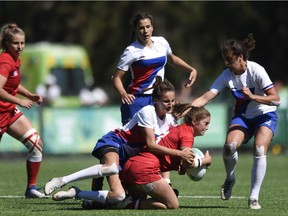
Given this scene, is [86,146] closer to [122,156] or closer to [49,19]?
[122,156]

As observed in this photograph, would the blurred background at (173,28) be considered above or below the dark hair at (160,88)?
below

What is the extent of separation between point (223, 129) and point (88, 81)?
10323mm

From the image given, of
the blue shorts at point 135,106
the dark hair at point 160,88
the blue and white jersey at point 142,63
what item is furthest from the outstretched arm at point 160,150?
the blue and white jersey at point 142,63

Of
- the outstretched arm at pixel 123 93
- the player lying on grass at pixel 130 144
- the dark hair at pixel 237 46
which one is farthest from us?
the outstretched arm at pixel 123 93

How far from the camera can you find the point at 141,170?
986 cm

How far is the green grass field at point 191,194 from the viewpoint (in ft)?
32.1

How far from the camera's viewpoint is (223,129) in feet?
74.6

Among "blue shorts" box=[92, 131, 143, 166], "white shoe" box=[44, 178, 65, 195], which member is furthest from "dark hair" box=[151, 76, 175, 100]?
"white shoe" box=[44, 178, 65, 195]

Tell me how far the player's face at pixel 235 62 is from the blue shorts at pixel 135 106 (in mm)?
1343

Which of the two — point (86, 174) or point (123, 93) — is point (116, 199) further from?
point (123, 93)

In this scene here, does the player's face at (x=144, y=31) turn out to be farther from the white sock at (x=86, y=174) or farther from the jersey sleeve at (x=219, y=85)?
the white sock at (x=86, y=174)

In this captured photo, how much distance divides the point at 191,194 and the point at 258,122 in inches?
81.5

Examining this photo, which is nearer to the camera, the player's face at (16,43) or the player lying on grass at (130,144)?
the player lying on grass at (130,144)

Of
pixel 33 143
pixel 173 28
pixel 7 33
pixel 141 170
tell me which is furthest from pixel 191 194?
pixel 173 28
